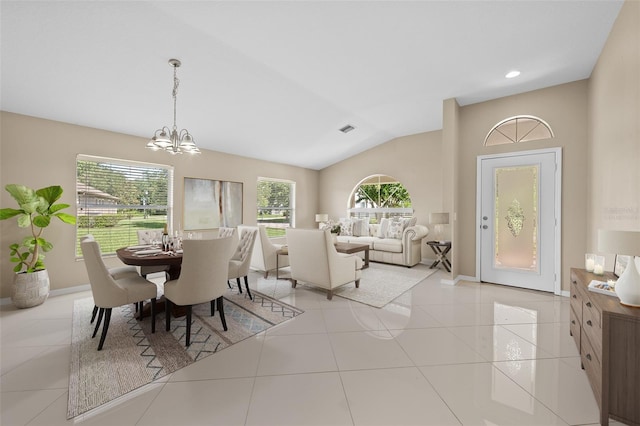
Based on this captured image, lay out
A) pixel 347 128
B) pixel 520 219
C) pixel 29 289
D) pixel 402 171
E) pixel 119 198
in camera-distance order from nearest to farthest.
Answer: pixel 29 289, pixel 520 219, pixel 119 198, pixel 347 128, pixel 402 171

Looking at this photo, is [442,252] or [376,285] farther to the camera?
[442,252]

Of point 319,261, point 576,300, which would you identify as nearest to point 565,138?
point 576,300

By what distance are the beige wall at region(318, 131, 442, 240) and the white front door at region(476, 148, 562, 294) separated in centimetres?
173

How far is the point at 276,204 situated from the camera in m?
7.09

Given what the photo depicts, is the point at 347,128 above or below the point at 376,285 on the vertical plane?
above

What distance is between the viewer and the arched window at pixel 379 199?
6.63 m

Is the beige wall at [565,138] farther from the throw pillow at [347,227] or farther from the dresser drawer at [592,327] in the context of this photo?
the throw pillow at [347,227]

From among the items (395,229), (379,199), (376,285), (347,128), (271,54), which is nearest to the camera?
(271,54)

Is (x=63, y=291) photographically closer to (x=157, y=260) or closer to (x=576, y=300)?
(x=157, y=260)

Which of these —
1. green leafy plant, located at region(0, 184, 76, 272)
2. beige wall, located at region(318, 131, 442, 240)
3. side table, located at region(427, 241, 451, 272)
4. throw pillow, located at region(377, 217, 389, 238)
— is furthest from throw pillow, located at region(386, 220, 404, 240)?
green leafy plant, located at region(0, 184, 76, 272)

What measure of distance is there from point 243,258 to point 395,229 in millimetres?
3682

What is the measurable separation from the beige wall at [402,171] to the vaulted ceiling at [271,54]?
1795 millimetres

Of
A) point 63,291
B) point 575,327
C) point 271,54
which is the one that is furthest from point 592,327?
point 63,291

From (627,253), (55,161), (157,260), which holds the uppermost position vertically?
(55,161)
